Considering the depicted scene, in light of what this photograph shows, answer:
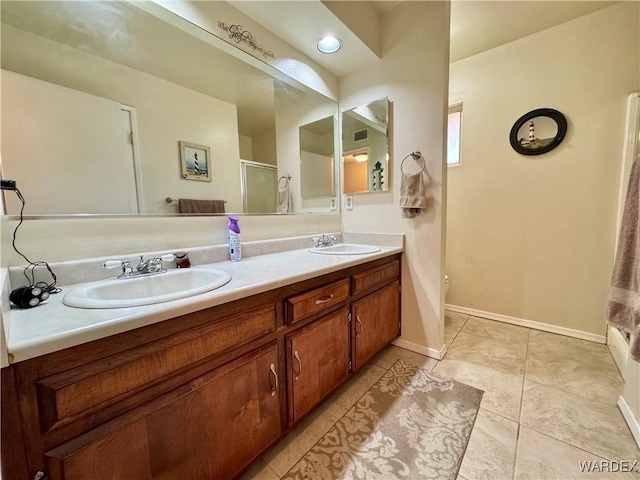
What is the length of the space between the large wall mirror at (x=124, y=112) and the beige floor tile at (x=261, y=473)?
1.23m

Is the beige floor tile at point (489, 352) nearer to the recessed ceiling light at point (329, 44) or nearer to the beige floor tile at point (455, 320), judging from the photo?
the beige floor tile at point (455, 320)

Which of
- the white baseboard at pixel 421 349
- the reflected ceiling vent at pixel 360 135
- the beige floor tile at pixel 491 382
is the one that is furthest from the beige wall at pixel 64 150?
the beige floor tile at pixel 491 382

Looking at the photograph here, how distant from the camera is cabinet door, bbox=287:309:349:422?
113 cm

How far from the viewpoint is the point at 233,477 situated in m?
0.93

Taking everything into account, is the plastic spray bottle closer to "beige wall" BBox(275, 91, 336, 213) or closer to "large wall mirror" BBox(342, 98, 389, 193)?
"beige wall" BBox(275, 91, 336, 213)

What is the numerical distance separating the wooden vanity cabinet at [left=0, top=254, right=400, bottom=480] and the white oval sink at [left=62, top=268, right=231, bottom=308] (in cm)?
8

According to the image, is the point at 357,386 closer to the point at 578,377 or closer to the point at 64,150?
the point at 578,377

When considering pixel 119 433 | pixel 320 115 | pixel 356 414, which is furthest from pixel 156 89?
pixel 356 414

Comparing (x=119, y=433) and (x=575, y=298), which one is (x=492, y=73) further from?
(x=119, y=433)

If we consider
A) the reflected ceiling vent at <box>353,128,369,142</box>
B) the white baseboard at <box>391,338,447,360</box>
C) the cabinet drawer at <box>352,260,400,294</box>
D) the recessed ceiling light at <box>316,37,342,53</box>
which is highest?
the recessed ceiling light at <box>316,37,342,53</box>

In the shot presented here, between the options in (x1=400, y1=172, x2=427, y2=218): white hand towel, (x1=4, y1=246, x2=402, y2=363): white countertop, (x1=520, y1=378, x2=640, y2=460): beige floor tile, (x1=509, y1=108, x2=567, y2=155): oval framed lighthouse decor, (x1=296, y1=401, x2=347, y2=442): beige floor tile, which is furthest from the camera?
(x1=509, y1=108, x2=567, y2=155): oval framed lighthouse decor

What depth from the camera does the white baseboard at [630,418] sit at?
1162 millimetres

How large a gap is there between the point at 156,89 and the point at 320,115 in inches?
47.8

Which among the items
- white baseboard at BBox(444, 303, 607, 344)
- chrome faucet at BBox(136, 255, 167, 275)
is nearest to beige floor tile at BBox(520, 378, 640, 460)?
white baseboard at BBox(444, 303, 607, 344)
